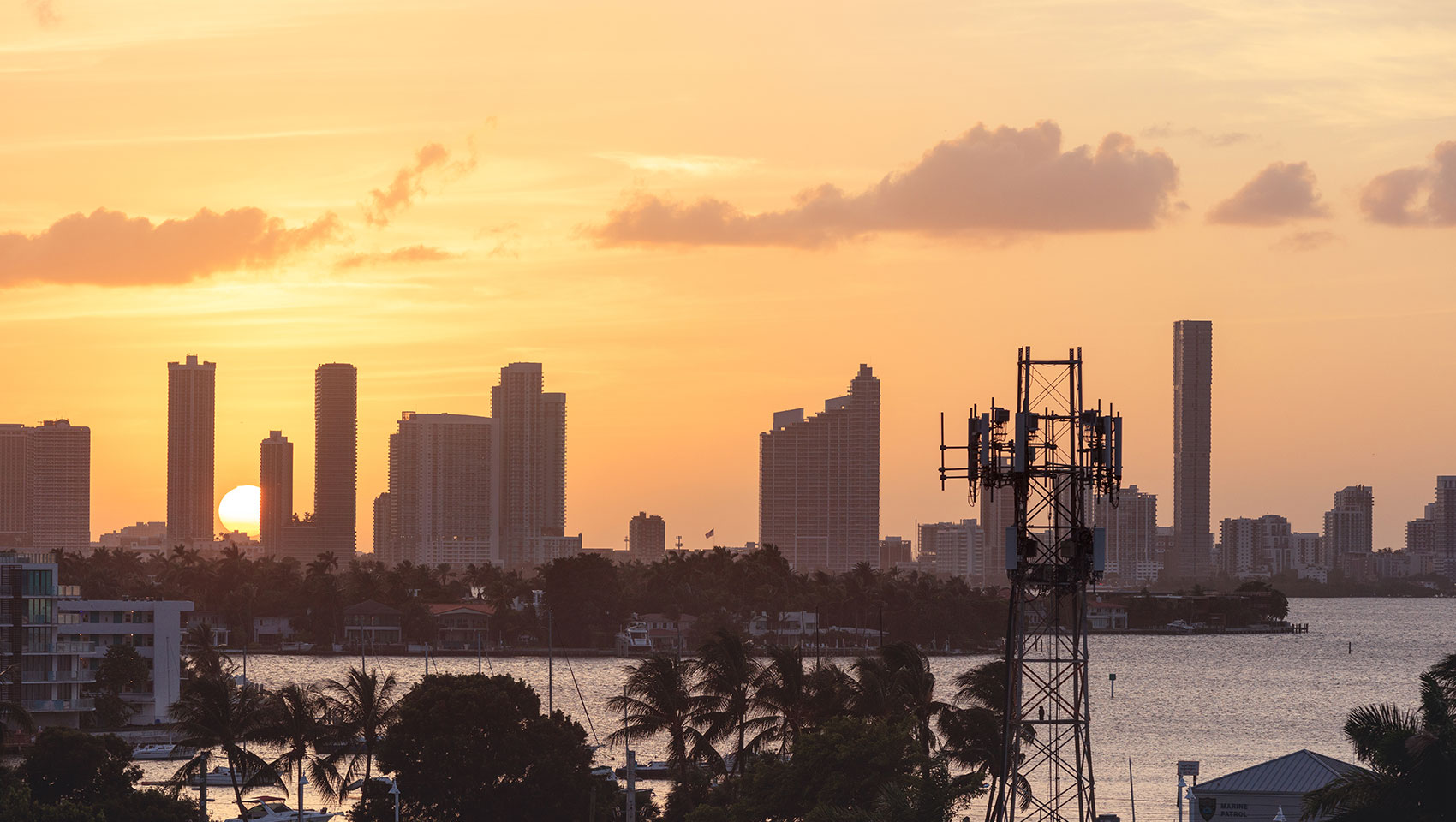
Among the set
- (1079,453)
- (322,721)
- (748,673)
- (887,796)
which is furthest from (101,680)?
(1079,453)

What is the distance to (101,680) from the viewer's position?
136m

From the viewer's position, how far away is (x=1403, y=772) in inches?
1816

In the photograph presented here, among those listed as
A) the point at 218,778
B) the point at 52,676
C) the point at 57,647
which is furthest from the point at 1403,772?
the point at 57,647

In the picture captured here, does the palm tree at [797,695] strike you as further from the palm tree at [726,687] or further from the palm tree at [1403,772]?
the palm tree at [1403,772]

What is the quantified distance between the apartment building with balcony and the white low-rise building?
14.9 m

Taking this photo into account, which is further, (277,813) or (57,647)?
(57,647)

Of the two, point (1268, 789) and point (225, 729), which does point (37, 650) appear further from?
point (1268, 789)

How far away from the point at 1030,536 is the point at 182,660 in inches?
5043

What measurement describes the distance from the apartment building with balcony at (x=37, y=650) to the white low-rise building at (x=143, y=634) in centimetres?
1488

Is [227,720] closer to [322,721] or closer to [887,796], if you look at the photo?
[322,721]

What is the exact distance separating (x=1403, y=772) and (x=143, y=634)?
11631 cm

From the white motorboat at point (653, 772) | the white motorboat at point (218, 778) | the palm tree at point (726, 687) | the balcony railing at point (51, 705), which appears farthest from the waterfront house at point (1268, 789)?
→ the balcony railing at point (51, 705)

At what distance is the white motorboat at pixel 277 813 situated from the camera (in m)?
91.2

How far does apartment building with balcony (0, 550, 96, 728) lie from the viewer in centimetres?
11925
